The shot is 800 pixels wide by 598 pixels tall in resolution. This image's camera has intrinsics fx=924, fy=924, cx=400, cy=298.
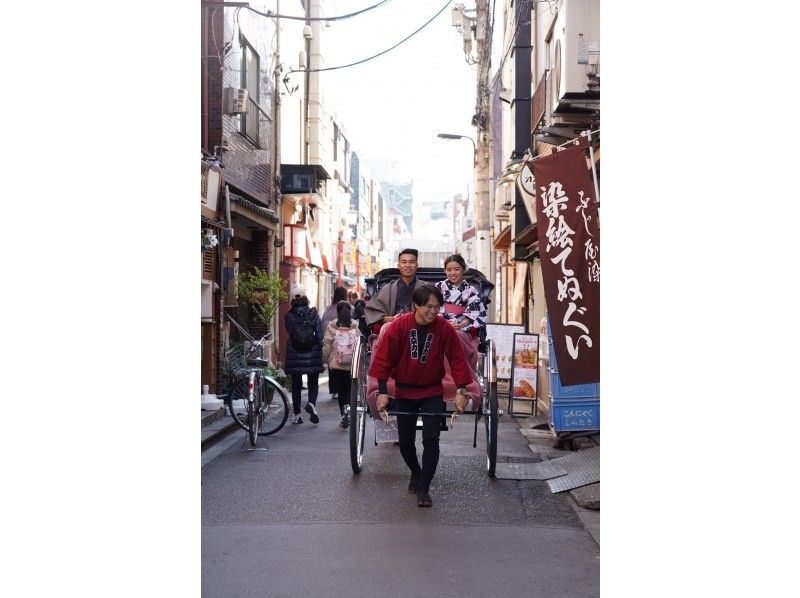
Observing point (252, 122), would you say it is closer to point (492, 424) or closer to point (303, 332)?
point (303, 332)

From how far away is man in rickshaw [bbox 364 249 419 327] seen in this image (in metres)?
9.15

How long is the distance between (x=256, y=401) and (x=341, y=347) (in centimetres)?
221

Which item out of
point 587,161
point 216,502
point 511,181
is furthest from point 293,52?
point 216,502

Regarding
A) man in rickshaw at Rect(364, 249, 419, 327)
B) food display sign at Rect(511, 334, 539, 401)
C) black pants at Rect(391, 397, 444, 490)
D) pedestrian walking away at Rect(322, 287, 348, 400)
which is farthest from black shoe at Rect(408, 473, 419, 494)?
food display sign at Rect(511, 334, 539, 401)

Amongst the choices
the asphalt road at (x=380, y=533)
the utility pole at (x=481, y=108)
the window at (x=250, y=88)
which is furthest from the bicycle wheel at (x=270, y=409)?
the utility pole at (x=481, y=108)

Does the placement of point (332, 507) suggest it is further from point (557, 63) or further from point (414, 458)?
point (557, 63)

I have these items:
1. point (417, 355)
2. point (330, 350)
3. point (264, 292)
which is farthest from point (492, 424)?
point (264, 292)

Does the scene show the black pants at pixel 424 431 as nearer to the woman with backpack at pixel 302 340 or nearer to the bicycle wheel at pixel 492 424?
the bicycle wheel at pixel 492 424

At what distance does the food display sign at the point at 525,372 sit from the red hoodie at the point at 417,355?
6.80 metres

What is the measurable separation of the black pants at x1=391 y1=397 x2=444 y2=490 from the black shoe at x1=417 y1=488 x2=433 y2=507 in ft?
0.12

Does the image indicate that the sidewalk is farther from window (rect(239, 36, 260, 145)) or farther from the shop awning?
the shop awning

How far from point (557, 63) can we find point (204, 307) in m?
6.38

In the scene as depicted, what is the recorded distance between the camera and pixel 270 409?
11.7m

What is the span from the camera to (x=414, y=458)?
780 centimetres
